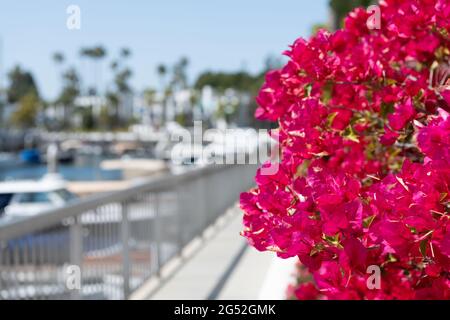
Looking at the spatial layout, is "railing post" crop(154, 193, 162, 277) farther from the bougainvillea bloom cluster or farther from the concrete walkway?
the bougainvillea bloom cluster

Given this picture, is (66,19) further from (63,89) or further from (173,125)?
(63,89)

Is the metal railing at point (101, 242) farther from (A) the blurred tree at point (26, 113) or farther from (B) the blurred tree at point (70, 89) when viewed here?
(B) the blurred tree at point (70, 89)

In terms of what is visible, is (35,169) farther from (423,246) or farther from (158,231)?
(423,246)

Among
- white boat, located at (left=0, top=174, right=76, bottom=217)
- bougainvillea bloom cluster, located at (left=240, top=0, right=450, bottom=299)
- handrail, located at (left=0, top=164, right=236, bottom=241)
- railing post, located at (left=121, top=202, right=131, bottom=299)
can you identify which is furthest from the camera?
Answer: white boat, located at (left=0, top=174, right=76, bottom=217)

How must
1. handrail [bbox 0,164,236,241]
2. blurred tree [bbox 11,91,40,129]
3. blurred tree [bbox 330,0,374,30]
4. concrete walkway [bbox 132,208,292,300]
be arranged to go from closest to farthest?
handrail [bbox 0,164,236,241], concrete walkway [bbox 132,208,292,300], blurred tree [bbox 330,0,374,30], blurred tree [bbox 11,91,40,129]

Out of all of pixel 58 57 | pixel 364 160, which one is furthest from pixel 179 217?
pixel 58 57

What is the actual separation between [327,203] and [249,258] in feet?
19.3

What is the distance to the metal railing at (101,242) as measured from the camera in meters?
3.61

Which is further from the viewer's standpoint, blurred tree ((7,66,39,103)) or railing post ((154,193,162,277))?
blurred tree ((7,66,39,103))

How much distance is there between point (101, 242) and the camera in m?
4.85

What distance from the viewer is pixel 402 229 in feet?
5.17

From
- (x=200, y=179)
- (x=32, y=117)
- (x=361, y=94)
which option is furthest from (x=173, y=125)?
(x=361, y=94)

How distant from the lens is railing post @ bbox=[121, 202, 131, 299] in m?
5.32

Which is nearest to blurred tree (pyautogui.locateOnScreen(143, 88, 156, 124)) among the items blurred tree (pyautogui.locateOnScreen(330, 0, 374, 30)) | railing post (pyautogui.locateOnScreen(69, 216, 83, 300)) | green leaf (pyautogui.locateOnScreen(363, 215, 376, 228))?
blurred tree (pyautogui.locateOnScreen(330, 0, 374, 30))
